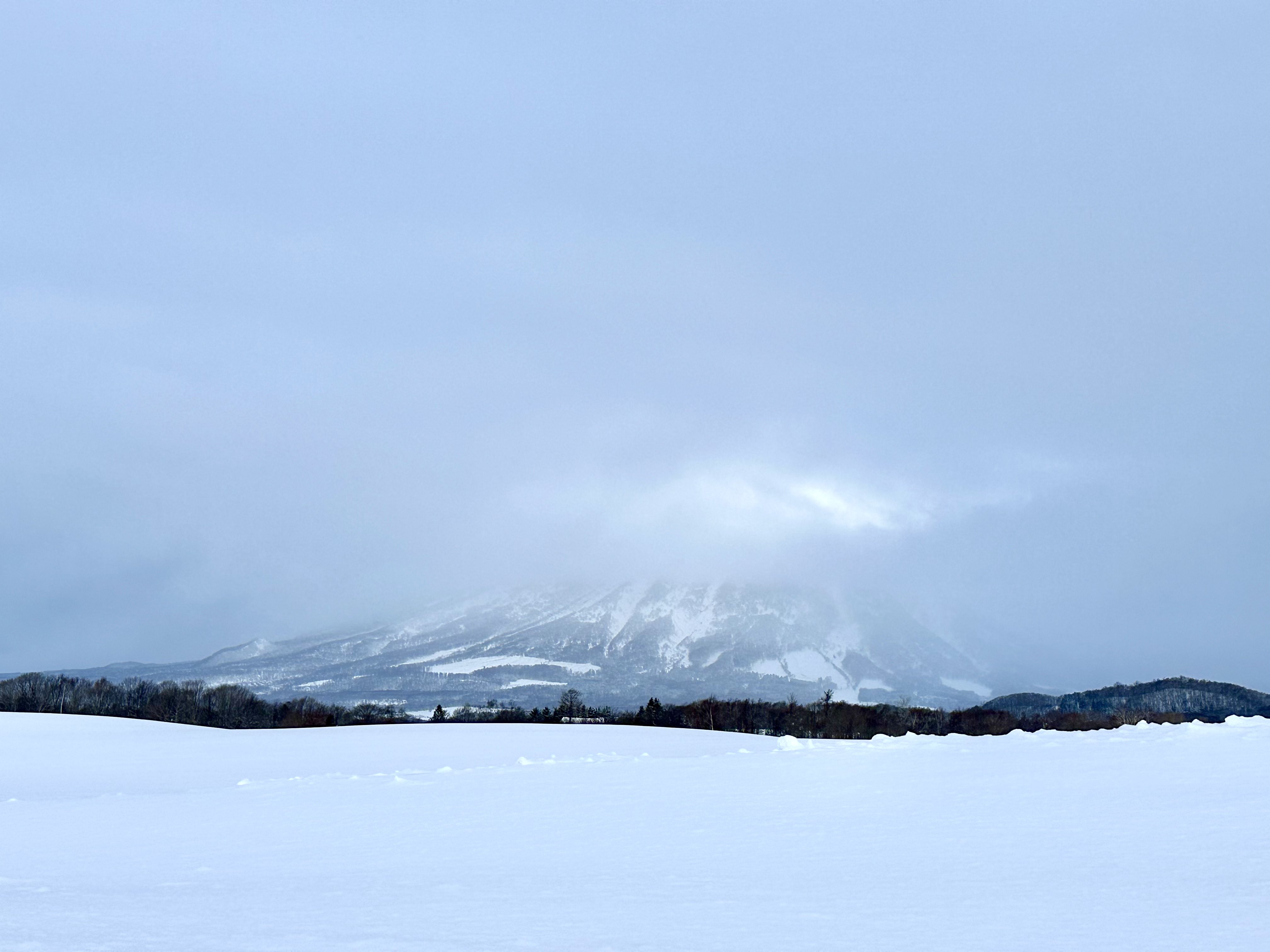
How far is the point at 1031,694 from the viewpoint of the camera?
493ft

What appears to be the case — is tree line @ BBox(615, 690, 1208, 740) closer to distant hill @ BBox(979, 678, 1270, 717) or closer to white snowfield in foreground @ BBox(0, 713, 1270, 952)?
distant hill @ BBox(979, 678, 1270, 717)

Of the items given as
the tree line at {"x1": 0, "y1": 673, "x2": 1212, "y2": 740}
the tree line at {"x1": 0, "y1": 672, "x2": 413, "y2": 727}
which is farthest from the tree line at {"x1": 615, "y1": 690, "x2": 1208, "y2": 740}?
the tree line at {"x1": 0, "y1": 672, "x2": 413, "y2": 727}

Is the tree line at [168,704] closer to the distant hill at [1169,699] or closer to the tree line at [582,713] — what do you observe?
the tree line at [582,713]

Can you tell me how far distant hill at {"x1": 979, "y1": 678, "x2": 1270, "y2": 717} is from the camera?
14325cm

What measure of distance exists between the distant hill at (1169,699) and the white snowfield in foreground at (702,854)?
129 meters

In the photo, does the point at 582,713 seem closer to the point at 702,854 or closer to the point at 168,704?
the point at 168,704

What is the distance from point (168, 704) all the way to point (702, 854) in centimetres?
11328

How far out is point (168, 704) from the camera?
108875mm

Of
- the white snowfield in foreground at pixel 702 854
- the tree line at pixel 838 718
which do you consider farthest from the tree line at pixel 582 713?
the white snowfield in foreground at pixel 702 854

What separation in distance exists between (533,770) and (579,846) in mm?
9240

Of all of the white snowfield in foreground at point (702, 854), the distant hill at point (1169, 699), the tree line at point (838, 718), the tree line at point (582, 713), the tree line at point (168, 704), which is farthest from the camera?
the distant hill at point (1169, 699)

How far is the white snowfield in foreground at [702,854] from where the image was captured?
769 cm

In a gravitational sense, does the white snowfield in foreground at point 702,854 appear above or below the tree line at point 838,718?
above

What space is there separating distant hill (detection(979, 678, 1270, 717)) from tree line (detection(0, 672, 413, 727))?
304 ft
